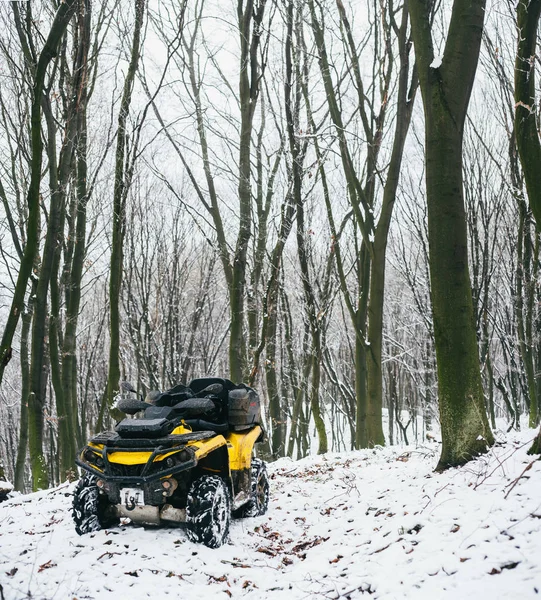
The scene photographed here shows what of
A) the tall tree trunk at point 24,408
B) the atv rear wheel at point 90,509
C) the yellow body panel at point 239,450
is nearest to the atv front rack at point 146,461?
the atv rear wheel at point 90,509

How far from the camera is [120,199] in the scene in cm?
926

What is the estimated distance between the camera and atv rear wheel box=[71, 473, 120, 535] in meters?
4.93

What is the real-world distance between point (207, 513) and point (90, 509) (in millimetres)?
1154

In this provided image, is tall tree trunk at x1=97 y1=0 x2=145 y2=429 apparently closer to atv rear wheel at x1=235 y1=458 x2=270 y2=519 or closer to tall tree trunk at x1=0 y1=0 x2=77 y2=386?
atv rear wheel at x1=235 y1=458 x2=270 y2=519

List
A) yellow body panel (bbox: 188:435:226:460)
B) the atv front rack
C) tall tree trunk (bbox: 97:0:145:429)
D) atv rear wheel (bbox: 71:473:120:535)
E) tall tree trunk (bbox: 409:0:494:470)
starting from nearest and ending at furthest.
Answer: the atv front rack → yellow body panel (bbox: 188:435:226:460) → atv rear wheel (bbox: 71:473:120:535) → tall tree trunk (bbox: 409:0:494:470) → tall tree trunk (bbox: 97:0:145:429)

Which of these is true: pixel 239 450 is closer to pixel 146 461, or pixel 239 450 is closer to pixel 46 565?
pixel 146 461

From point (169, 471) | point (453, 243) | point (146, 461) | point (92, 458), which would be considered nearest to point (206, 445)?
point (169, 471)

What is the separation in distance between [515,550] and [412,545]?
88 centimetres

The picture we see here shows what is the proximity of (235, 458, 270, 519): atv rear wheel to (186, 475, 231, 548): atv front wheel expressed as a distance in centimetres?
117

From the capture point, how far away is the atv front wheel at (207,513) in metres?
4.71

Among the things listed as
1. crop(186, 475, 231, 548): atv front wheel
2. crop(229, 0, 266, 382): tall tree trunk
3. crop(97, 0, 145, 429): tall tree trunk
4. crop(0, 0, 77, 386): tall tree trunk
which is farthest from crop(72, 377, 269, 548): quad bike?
crop(229, 0, 266, 382): tall tree trunk

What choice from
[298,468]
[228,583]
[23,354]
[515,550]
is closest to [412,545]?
[515,550]

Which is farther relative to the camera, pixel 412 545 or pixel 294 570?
pixel 294 570

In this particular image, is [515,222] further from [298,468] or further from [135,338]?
[135,338]
